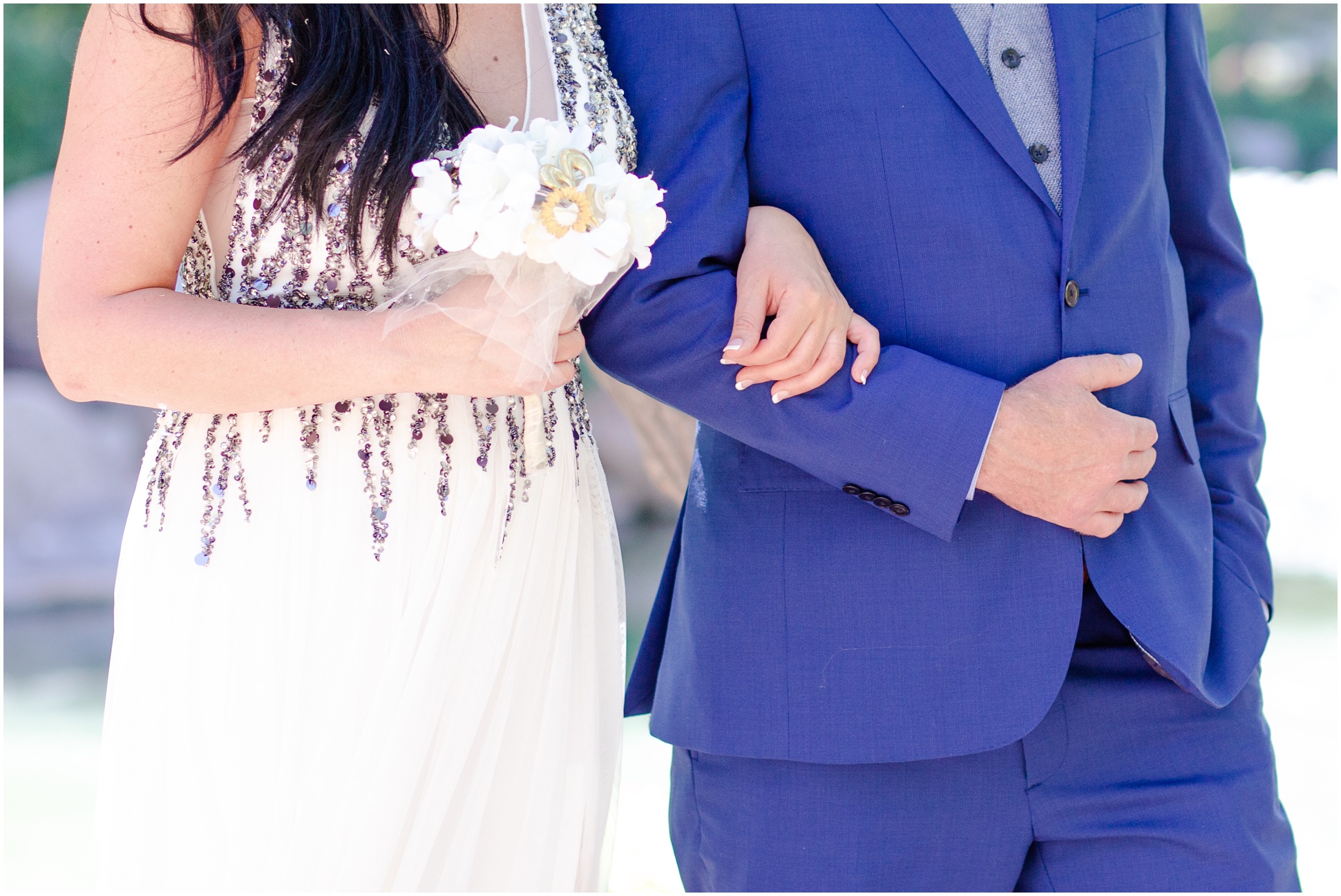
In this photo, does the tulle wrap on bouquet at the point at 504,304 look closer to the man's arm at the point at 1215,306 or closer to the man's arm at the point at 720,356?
the man's arm at the point at 720,356

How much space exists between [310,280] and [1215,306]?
1392mm

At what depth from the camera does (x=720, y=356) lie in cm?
140

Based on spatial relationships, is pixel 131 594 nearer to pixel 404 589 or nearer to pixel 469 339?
pixel 404 589

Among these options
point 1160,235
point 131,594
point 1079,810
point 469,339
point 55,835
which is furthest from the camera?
point 55,835

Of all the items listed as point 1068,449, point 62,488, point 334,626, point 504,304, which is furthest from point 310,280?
point 62,488

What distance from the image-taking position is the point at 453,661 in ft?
4.51

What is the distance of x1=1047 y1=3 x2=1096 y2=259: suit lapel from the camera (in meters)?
1.49

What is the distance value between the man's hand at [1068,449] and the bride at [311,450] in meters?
0.20

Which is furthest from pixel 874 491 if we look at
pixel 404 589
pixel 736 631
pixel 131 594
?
pixel 131 594

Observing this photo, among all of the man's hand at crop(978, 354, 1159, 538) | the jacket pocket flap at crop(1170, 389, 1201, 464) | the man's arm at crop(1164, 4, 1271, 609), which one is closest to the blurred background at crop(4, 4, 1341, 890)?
the man's arm at crop(1164, 4, 1271, 609)

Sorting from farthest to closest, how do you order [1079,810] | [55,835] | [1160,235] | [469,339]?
[55,835]
[1160,235]
[1079,810]
[469,339]

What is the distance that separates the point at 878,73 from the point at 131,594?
114cm

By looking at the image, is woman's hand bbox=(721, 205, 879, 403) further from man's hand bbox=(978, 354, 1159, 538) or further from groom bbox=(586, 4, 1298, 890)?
man's hand bbox=(978, 354, 1159, 538)

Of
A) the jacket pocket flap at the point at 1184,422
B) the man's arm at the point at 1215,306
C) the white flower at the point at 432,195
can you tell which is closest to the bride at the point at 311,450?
the white flower at the point at 432,195
